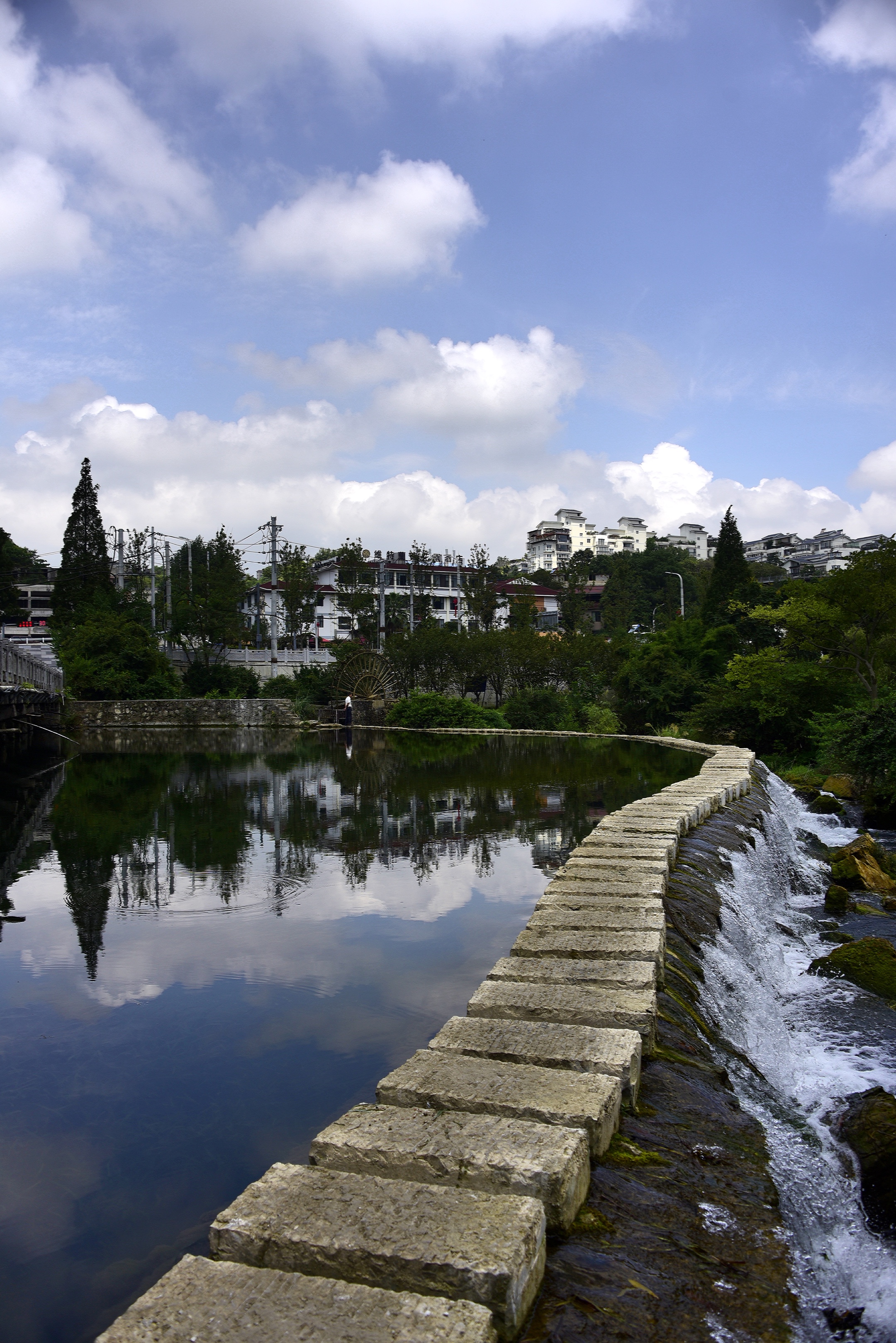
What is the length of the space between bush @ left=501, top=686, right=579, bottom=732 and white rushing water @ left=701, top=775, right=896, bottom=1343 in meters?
27.9

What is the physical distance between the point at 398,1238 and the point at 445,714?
125ft

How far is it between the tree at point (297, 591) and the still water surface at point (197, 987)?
133 ft

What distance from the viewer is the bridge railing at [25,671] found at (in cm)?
2212

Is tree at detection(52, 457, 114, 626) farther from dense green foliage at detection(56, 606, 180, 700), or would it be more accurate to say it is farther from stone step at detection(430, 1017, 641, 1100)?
stone step at detection(430, 1017, 641, 1100)

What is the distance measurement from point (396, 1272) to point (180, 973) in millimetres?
4396

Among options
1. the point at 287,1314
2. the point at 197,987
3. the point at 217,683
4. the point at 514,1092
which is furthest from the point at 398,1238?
the point at 217,683

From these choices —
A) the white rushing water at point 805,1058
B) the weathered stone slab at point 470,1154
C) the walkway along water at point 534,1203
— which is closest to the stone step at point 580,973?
the walkway along water at point 534,1203

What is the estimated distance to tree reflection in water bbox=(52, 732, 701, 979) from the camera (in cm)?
959

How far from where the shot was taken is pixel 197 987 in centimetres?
615

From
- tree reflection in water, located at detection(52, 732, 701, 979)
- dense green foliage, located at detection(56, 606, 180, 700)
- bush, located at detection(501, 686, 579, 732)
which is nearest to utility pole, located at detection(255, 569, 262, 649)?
dense green foliage, located at detection(56, 606, 180, 700)

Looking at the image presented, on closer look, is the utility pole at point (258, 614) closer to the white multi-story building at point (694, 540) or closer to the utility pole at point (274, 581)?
the utility pole at point (274, 581)

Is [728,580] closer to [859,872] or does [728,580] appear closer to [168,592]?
[859,872]

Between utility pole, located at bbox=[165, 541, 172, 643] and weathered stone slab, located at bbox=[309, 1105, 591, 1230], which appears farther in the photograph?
utility pole, located at bbox=[165, 541, 172, 643]

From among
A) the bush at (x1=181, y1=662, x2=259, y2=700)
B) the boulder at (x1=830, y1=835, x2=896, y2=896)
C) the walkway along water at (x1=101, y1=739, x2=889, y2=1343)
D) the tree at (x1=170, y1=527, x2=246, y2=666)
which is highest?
the tree at (x1=170, y1=527, x2=246, y2=666)
